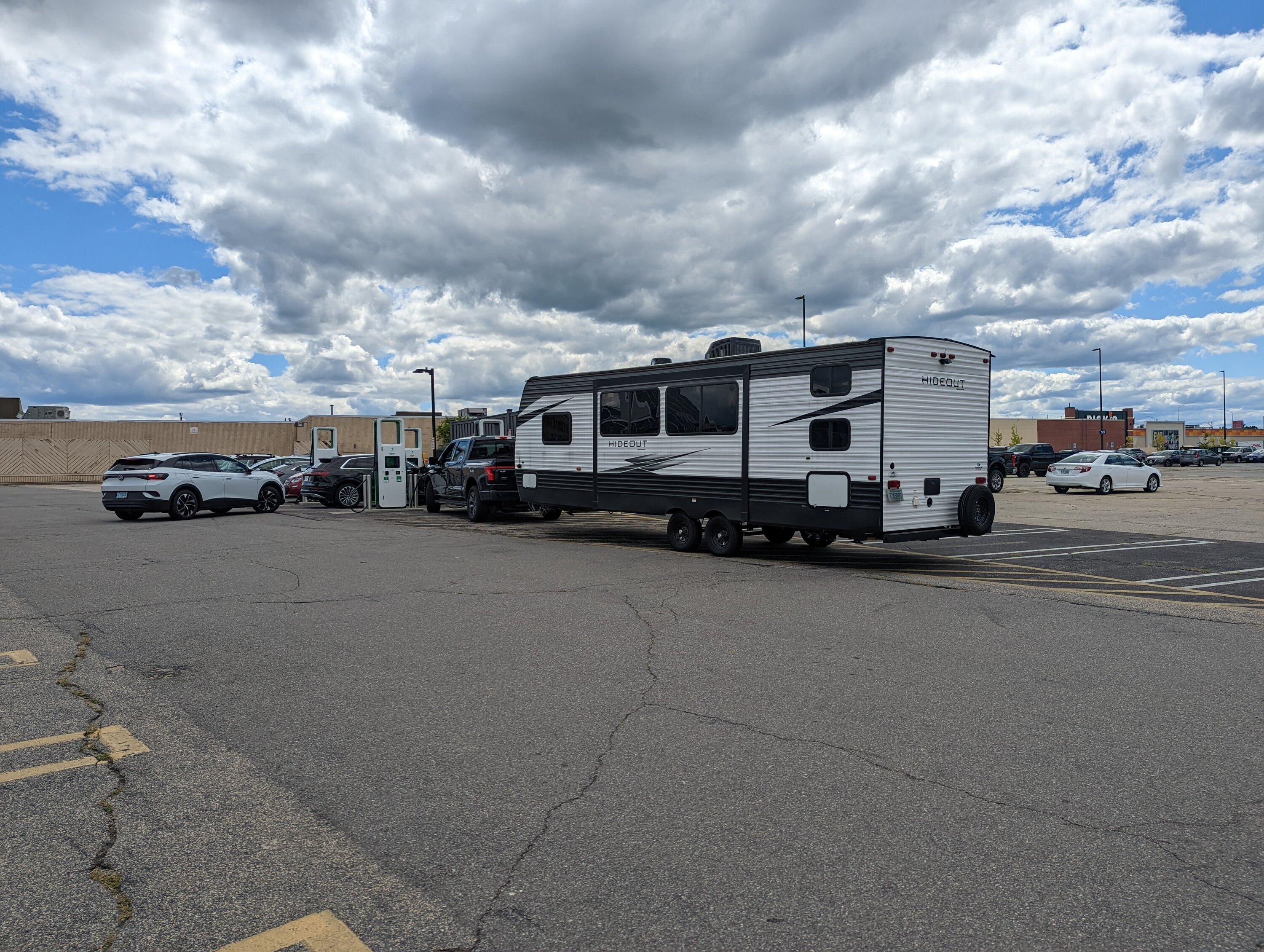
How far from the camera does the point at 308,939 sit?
293cm

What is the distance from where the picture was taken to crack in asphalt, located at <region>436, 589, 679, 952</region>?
9.83 feet

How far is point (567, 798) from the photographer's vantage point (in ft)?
13.3

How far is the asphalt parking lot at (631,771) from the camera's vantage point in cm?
309

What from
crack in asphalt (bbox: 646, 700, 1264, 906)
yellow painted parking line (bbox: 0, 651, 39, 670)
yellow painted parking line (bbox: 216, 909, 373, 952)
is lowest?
yellow painted parking line (bbox: 216, 909, 373, 952)

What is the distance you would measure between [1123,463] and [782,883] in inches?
1189

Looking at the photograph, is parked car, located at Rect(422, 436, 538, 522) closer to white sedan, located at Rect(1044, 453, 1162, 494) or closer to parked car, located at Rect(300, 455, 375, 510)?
parked car, located at Rect(300, 455, 375, 510)

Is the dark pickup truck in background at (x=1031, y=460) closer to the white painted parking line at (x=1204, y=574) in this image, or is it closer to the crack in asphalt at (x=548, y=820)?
the white painted parking line at (x=1204, y=574)

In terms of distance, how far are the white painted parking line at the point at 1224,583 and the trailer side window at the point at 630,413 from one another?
7.57m

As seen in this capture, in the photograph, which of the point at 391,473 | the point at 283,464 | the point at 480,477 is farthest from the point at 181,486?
the point at 283,464

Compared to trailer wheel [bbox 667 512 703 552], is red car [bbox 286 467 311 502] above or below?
above

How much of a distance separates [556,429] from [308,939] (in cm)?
1371

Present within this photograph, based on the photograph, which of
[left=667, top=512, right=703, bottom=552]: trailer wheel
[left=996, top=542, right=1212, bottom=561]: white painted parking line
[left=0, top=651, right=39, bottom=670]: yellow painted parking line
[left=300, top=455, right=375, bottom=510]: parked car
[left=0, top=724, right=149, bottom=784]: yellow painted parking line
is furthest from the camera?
[left=300, top=455, right=375, bottom=510]: parked car

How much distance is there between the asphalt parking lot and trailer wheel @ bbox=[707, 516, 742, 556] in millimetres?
3651

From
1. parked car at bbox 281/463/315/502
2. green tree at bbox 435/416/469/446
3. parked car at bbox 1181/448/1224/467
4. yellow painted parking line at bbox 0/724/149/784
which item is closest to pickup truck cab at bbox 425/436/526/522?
parked car at bbox 281/463/315/502
